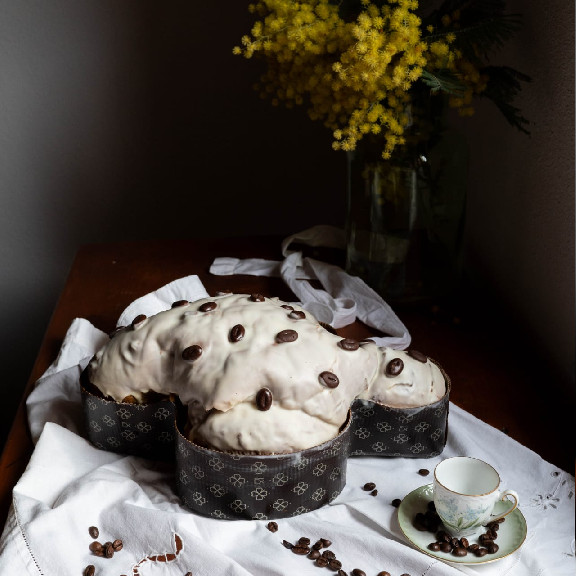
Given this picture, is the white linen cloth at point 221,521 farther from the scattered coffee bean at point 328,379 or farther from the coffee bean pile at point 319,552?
the scattered coffee bean at point 328,379

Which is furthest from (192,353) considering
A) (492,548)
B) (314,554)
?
(492,548)

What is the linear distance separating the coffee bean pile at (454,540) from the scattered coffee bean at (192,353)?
32 cm

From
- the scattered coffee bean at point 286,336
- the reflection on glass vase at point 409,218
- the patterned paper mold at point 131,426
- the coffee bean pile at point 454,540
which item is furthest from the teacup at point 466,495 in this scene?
the reflection on glass vase at point 409,218

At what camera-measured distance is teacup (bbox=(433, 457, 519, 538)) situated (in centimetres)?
89

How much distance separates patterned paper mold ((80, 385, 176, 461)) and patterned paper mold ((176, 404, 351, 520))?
0.09 meters

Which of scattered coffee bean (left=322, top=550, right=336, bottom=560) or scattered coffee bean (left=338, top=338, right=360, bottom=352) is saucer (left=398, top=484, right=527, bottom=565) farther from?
scattered coffee bean (left=338, top=338, right=360, bottom=352)

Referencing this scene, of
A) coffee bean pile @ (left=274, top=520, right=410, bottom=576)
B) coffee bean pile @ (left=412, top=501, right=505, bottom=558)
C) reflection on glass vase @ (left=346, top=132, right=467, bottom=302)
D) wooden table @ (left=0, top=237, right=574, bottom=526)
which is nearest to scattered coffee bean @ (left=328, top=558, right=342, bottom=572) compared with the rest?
coffee bean pile @ (left=274, top=520, right=410, bottom=576)

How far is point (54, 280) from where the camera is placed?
219 cm

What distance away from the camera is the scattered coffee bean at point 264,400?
915 mm

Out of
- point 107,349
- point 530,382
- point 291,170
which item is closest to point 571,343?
point 530,382

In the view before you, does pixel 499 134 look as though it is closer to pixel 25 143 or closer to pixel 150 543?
pixel 150 543

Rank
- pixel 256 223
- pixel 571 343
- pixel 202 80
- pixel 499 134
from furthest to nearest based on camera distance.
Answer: pixel 256 223, pixel 202 80, pixel 499 134, pixel 571 343

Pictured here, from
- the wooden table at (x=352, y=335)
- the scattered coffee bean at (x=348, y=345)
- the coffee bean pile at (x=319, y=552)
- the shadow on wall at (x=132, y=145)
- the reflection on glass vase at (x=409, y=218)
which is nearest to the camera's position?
the coffee bean pile at (x=319, y=552)

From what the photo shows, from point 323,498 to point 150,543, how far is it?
207mm
